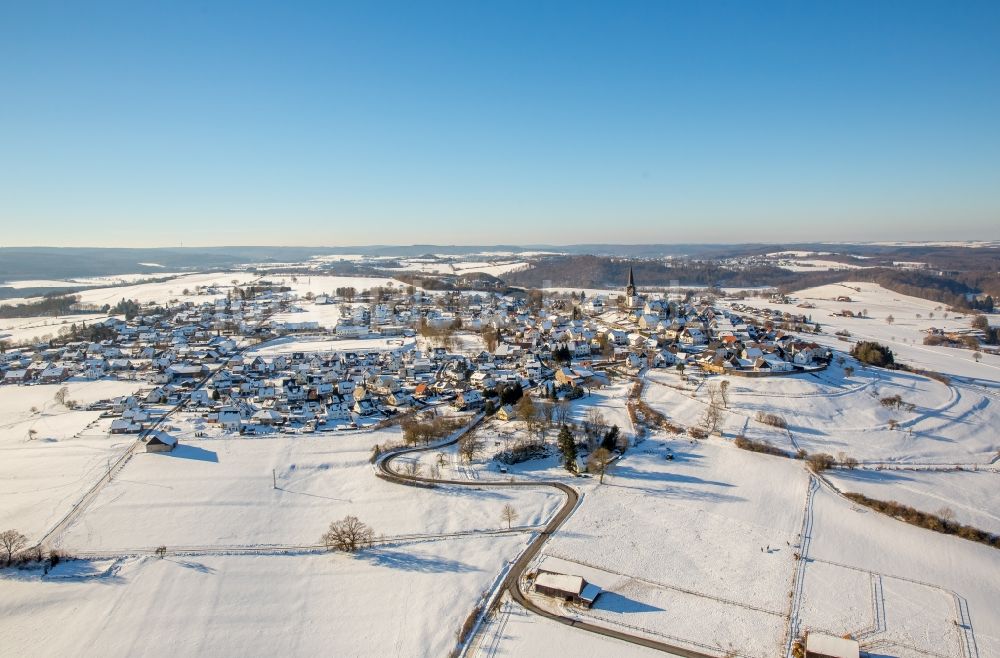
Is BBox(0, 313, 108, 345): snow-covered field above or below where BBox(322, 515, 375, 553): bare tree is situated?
above

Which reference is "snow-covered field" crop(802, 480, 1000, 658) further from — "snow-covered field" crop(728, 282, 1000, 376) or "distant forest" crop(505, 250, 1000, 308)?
"distant forest" crop(505, 250, 1000, 308)

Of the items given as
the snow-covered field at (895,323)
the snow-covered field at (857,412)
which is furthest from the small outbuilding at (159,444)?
the snow-covered field at (895,323)

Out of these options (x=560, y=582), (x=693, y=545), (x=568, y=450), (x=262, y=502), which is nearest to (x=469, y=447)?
(x=568, y=450)

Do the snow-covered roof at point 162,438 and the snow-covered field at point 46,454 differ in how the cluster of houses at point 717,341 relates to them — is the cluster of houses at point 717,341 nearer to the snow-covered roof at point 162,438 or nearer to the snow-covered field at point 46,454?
the snow-covered roof at point 162,438

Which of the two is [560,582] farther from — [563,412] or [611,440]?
[563,412]

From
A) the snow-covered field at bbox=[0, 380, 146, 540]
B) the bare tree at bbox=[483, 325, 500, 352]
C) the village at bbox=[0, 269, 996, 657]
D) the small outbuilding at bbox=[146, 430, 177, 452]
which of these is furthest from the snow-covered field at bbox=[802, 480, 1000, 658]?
the bare tree at bbox=[483, 325, 500, 352]

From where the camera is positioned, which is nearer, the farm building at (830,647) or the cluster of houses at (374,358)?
the farm building at (830,647)
